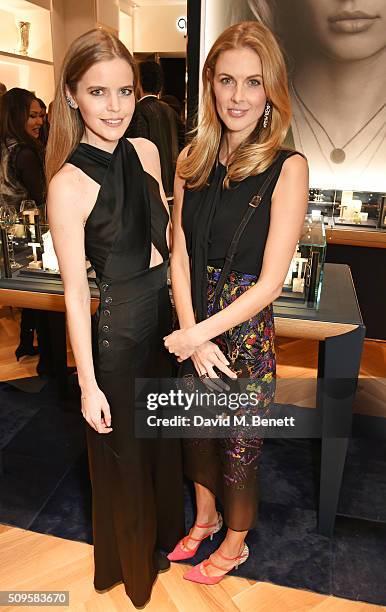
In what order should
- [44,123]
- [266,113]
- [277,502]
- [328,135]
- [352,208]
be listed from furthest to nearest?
[328,135], [352,208], [44,123], [277,502], [266,113]

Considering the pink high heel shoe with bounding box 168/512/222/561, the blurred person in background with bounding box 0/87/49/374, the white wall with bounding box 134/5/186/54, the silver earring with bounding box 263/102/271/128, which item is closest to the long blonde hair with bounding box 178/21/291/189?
the silver earring with bounding box 263/102/271/128

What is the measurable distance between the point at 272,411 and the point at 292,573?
2.10 feet

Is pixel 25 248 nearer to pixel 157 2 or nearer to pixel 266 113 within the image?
pixel 266 113

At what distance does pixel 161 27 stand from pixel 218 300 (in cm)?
537

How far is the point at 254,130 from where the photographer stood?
1.50 metres

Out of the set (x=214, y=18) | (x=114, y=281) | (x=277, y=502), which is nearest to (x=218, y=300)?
(x=114, y=281)

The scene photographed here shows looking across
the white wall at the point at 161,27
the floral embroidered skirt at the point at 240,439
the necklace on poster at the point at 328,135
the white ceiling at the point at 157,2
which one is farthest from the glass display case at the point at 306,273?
the white ceiling at the point at 157,2

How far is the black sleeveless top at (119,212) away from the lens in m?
1.44

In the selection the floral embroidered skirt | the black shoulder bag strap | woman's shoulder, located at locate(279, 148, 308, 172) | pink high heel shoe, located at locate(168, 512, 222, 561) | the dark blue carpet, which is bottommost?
the dark blue carpet

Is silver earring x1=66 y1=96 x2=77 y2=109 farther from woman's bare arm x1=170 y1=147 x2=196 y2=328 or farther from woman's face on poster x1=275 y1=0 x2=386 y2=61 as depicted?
woman's face on poster x1=275 y1=0 x2=386 y2=61

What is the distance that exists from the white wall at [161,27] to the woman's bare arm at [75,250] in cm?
520

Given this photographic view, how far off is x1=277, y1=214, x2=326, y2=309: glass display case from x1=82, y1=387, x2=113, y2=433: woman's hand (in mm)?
724

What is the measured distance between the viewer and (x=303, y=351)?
3822mm

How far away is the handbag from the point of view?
4.85 feet
